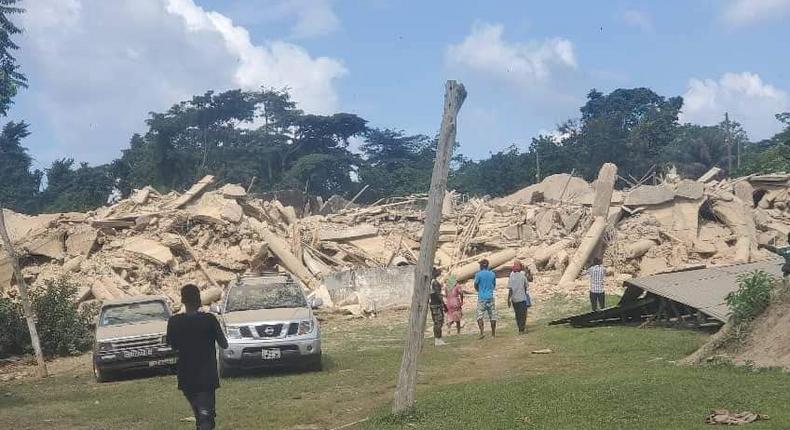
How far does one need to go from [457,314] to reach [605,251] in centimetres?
1162

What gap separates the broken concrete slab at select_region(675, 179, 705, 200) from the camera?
30.9 m

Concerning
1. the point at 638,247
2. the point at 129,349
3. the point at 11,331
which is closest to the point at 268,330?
the point at 129,349

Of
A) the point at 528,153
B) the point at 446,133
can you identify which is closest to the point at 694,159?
the point at 528,153

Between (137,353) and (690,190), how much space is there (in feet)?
74.1

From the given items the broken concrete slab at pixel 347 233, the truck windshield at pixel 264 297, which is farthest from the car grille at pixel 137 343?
the broken concrete slab at pixel 347 233

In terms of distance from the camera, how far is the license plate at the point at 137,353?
14797 mm

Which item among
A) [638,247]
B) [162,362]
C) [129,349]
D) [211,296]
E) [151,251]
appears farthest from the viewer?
[638,247]

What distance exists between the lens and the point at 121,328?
15320 millimetres

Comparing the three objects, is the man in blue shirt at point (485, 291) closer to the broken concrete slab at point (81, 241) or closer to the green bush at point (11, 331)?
the green bush at point (11, 331)

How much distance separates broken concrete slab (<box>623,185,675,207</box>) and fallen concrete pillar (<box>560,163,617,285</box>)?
1.46 meters

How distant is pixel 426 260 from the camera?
31.4 ft

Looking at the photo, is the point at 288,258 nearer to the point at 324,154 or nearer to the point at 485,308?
the point at 485,308

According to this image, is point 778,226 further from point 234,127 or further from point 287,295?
point 234,127

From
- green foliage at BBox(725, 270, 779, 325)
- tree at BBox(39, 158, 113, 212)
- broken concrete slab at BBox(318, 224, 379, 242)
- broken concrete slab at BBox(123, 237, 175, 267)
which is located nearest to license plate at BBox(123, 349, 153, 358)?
green foliage at BBox(725, 270, 779, 325)
